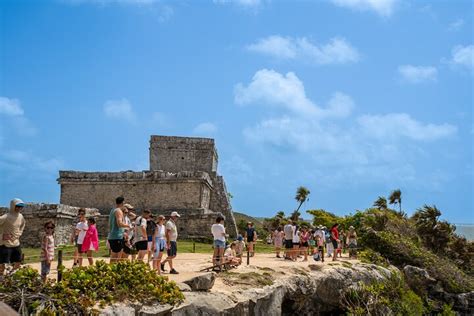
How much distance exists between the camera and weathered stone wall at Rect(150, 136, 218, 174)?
106ft

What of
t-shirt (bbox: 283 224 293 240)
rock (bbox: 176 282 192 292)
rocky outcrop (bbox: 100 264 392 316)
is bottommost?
rocky outcrop (bbox: 100 264 392 316)

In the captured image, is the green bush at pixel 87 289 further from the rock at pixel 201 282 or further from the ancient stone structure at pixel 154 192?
the ancient stone structure at pixel 154 192

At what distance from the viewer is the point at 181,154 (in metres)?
32.6

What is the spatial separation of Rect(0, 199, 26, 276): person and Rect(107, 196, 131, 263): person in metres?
1.71

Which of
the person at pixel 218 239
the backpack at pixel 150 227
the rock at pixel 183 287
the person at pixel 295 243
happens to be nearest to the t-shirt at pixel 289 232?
the person at pixel 295 243

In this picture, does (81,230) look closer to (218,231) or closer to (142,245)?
(142,245)

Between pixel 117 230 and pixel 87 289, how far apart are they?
1856 mm

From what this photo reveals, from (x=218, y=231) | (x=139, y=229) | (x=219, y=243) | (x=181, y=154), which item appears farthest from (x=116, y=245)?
(x=181, y=154)

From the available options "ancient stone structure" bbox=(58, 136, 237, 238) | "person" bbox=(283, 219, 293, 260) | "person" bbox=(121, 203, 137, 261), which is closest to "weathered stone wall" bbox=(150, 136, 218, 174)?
"ancient stone structure" bbox=(58, 136, 237, 238)

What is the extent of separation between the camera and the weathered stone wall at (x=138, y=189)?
90.3 feet

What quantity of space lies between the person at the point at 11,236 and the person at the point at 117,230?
1.71 meters

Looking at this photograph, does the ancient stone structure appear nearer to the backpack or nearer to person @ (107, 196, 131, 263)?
the backpack

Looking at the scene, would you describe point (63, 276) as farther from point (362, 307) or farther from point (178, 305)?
point (362, 307)

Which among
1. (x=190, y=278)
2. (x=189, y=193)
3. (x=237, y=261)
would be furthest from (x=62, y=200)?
(x=190, y=278)
